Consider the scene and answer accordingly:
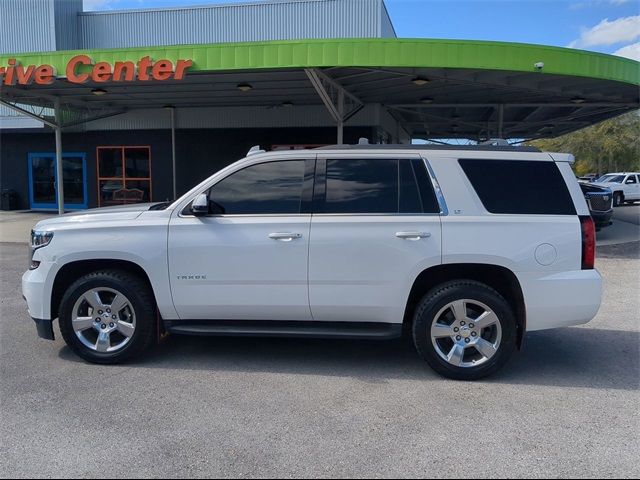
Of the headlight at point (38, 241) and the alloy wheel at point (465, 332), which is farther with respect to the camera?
the headlight at point (38, 241)

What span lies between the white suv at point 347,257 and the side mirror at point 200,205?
0.02m

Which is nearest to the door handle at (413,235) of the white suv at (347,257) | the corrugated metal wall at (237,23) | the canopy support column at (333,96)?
the white suv at (347,257)

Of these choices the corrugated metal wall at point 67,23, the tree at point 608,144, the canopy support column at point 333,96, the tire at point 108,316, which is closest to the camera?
the tire at point 108,316

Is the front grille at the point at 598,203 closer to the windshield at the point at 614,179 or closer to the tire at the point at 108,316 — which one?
the tire at the point at 108,316

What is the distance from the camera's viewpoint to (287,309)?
15.8 feet

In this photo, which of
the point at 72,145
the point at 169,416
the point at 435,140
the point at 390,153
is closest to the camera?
the point at 169,416

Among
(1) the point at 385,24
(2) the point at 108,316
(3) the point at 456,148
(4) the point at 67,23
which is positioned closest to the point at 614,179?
(1) the point at 385,24

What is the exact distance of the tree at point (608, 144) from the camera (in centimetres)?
5141

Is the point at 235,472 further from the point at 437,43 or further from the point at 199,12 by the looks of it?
the point at 199,12

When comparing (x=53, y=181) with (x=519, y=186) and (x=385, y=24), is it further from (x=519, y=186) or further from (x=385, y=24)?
(x=519, y=186)

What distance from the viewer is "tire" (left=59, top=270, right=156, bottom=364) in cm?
492

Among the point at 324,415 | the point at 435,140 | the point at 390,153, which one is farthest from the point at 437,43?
the point at 435,140

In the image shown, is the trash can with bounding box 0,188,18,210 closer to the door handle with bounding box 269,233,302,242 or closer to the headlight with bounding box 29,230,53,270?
the headlight with bounding box 29,230,53,270

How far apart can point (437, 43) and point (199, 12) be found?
15943 millimetres
